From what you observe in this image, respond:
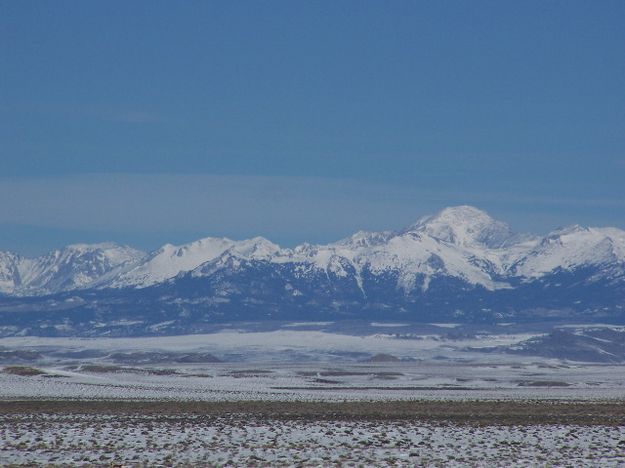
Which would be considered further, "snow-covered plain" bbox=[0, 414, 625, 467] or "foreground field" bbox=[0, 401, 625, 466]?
"foreground field" bbox=[0, 401, 625, 466]

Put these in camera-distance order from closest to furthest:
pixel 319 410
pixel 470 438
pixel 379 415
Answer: pixel 470 438, pixel 379 415, pixel 319 410

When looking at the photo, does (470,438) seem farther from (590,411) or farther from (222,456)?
(590,411)

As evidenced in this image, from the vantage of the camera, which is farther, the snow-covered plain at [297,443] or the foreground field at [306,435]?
the foreground field at [306,435]

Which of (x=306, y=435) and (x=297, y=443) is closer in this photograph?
(x=297, y=443)

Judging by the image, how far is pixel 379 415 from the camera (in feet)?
145

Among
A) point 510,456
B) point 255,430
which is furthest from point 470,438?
point 255,430

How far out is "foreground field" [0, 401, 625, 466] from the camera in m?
27.8

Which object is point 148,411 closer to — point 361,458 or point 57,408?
point 57,408

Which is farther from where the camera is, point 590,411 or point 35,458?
point 590,411

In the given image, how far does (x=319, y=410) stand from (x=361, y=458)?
65.5ft

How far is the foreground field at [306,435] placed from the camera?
27.8 meters

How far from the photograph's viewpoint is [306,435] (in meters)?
34.1

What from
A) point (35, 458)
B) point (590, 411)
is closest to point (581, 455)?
point (35, 458)

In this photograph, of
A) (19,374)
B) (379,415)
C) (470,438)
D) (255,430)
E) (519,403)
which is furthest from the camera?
(19,374)
